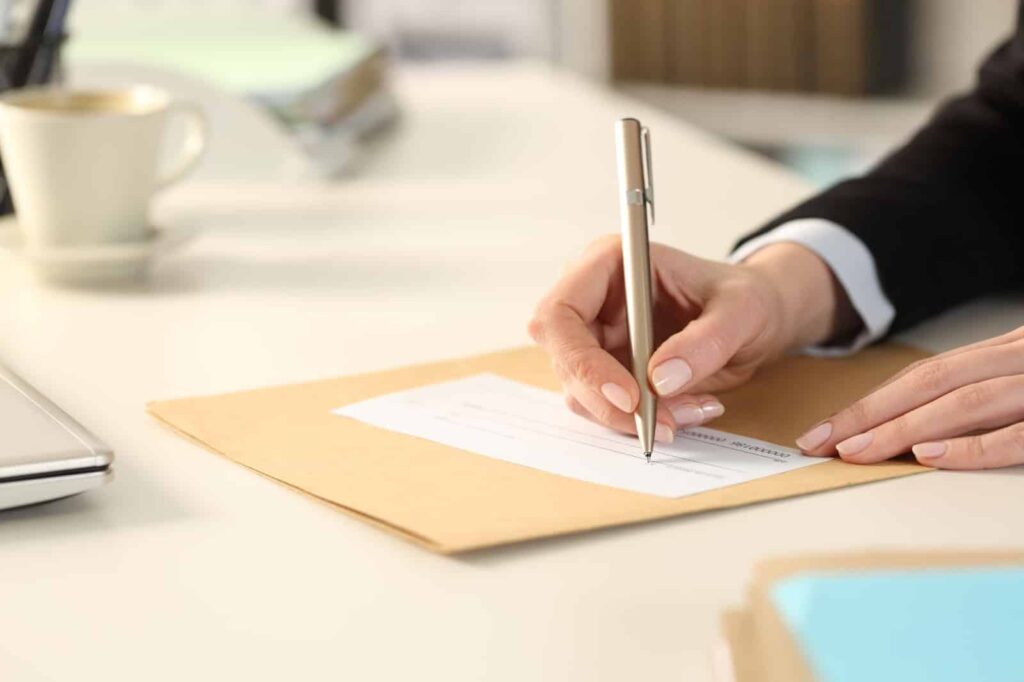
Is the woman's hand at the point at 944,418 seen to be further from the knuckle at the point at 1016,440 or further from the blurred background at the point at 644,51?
the blurred background at the point at 644,51

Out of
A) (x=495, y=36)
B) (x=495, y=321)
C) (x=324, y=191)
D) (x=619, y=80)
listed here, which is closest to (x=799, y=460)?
(x=495, y=321)

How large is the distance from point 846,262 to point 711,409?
8.6 inches

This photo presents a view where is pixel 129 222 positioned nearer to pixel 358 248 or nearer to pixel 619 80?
pixel 358 248

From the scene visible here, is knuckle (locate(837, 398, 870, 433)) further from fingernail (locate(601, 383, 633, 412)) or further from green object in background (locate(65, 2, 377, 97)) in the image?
green object in background (locate(65, 2, 377, 97))

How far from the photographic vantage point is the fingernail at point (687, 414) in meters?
0.69

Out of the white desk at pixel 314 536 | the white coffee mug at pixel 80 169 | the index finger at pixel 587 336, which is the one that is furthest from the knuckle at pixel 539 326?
the white coffee mug at pixel 80 169

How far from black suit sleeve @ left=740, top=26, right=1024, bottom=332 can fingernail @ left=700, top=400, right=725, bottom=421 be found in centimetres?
21

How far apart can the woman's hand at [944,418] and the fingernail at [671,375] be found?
6cm

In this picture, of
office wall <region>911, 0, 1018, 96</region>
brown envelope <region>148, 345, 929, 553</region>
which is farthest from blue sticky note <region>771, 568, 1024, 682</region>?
office wall <region>911, 0, 1018, 96</region>

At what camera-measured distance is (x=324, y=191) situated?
1.38 metres

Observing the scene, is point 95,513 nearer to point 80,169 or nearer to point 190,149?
point 80,169

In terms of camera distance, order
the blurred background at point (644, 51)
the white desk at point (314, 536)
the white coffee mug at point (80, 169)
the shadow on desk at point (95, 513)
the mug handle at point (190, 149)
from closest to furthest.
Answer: the white desk at point (314, 536) → the shadow on desk at point (95, 513) → the white coffee mug at point (80, 169) → the mug handle at point (190, 149) → the blurred background at point (644, 51)

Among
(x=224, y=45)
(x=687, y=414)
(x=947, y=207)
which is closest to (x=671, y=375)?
(x=687, y=414)

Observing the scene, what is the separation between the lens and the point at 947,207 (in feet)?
3.08
